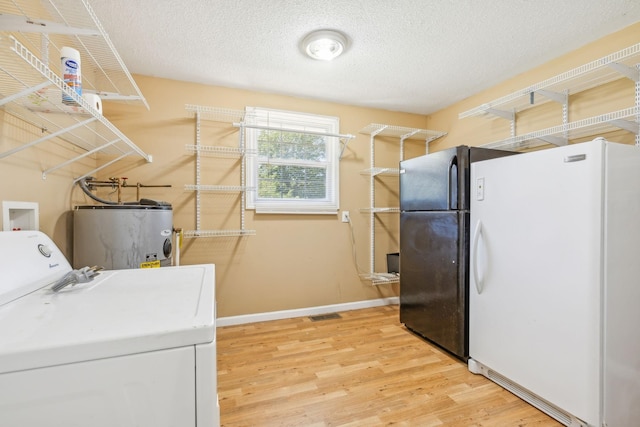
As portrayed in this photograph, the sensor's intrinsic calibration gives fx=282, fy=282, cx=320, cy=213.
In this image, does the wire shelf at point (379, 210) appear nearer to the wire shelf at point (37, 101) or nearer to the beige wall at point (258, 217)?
A: the beige wall at point (258, 217)

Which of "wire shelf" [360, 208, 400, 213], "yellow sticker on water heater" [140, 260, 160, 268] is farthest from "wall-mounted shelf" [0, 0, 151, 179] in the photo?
"wire shelf" [360, 208, 400, 213]

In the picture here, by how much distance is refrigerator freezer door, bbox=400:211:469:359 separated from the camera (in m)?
1.95

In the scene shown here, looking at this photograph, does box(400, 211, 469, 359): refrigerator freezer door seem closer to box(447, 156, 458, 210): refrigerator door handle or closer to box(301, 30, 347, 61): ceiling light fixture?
box(447, 156, 458, 210): refrigerator door handle

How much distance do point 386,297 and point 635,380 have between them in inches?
79.5

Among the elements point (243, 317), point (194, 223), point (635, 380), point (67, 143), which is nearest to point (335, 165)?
point (194, 223)

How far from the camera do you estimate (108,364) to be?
0.59 m

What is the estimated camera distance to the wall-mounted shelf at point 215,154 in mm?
2443

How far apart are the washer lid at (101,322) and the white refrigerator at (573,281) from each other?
5.28ft

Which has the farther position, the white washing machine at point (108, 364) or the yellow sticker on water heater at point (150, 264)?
the yellow sticker on water heater at point (150, 264)

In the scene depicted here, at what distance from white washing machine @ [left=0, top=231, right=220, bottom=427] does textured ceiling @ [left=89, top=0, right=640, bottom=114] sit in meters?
1.68

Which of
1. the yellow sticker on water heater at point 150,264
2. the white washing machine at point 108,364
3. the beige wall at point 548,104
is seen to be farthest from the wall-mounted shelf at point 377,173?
the white washing machine at point 108,364

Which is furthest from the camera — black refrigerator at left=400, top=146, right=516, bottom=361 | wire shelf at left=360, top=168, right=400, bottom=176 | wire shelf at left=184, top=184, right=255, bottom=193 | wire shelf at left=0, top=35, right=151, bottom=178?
wire shelf at left=360, top=168, right=400, bottom=176

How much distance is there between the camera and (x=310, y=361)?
2.01 meters

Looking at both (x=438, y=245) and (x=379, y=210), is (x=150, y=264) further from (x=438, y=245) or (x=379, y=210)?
(x=379, y=210)
